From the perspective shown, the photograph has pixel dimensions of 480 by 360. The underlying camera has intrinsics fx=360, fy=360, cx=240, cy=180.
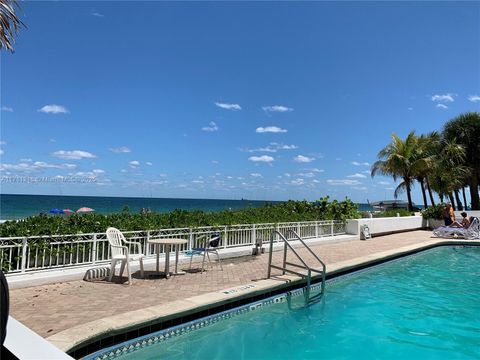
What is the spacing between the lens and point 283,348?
15.9 ft

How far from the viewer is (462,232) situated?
15.8 metres

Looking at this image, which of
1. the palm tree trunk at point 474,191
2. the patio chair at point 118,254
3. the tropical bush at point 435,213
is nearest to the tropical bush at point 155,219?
the patio chair at point 118,254

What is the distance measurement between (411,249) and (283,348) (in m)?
8.78

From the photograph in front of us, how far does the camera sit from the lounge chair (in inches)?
617

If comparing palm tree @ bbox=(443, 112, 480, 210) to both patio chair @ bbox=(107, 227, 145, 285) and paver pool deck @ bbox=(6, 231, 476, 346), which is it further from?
patio chair @ bbox=(107, 227, 145, 285)

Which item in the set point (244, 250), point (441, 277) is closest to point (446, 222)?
point (441, 277)

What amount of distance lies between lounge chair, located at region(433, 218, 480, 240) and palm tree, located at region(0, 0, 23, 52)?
56.7ft

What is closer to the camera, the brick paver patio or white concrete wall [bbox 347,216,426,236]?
the brick paver patio

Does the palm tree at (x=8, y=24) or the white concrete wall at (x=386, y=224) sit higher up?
the palm tree at (x=8, y=24)

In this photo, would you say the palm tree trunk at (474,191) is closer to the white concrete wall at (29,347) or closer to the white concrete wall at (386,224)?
the white concrete wall at (386,224)

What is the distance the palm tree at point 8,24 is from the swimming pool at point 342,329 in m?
4.16

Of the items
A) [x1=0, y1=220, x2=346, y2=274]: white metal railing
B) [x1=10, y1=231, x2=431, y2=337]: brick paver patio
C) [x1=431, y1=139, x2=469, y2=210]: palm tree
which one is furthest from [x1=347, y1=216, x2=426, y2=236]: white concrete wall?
[x1=10, y1=231, x2=431, y2=337]: brick paver patio

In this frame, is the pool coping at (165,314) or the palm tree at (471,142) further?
the palm tree at (471,142)

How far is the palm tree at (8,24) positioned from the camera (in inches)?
185
